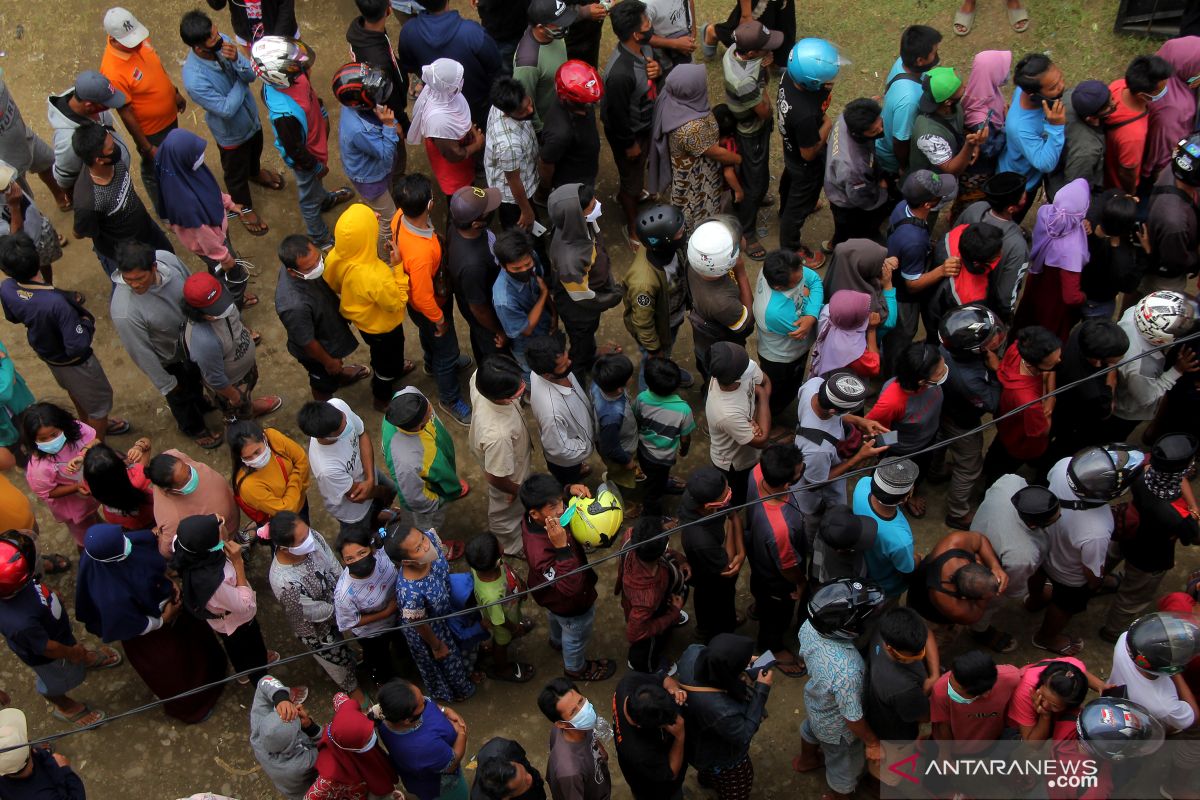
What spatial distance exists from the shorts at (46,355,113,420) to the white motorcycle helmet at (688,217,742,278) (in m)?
4.03

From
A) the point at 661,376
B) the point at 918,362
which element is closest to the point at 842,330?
the point at 918,362

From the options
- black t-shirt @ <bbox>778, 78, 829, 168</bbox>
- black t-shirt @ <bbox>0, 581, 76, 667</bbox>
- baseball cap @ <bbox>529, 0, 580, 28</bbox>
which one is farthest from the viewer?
baseball cap @ <bbox>529, 0, 580, 28</bbox>

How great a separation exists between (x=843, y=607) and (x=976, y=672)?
0.65 m

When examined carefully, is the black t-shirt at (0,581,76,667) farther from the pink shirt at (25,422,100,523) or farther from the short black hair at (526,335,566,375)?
the short black hair at (526,335,566,375)

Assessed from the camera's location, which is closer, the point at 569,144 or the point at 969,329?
the point at 969,329

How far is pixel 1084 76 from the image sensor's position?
9.30 metres

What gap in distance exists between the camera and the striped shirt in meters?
6.18

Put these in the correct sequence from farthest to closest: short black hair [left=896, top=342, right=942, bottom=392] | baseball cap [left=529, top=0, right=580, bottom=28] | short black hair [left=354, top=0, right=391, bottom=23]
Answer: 1. short black hair [left=354, top=0, right=391, bottom=23]
2. baseball cap [left=529, top=0, right=580, bottom=28]
3. short black hair [left=896, top=342, right=942, bottom=392]

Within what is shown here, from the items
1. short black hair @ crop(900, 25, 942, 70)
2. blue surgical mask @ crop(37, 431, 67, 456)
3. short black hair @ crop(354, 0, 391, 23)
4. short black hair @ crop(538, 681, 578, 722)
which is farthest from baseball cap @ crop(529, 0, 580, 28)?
short black hair @ crop(538, 681, 578, 722)

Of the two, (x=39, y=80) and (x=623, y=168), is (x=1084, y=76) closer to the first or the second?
(x=623, y=168)

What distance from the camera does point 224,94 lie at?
315 inches

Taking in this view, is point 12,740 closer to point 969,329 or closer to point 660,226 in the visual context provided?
point 660,226

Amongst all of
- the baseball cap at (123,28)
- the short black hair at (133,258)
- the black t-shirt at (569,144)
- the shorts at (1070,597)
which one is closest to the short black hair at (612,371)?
the black t-shirt at (569,144)

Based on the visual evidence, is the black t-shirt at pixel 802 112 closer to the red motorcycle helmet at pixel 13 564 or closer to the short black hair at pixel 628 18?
the short black hair at pixel 628 18
